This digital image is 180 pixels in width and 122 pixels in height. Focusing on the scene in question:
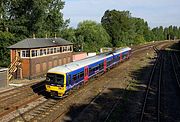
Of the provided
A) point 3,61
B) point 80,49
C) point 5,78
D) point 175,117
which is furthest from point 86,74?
point 80,49

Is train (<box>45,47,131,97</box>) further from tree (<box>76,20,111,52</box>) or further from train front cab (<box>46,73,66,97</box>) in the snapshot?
tree (<box>76,20,111,52</box>)

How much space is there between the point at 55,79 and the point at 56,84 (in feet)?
1.74

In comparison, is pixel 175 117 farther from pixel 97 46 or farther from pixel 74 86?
pixel 97 46

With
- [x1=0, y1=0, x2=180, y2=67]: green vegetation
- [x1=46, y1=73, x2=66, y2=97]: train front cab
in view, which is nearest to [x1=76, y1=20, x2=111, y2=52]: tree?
[x1=0, y1=0, x2=180, y2=67]: green vegetation

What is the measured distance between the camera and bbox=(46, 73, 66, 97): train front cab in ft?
87.0

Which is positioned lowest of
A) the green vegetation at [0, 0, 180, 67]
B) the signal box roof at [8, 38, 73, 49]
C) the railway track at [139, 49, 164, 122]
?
the railway track at [139, 49, 164, 122]

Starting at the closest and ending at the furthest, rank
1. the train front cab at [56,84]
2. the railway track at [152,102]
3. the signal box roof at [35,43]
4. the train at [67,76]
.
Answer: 1. the railway track at [152,102]
2. the train front cab at [56,84]
3. the train at [67,76]
4. the signal box roof at [35,43]

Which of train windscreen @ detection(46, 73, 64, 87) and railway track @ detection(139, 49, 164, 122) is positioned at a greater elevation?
train windscreen @ detection(46, 73, 64, 87)

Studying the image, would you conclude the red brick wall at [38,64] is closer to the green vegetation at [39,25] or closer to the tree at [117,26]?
the green vegetation at [39,25]

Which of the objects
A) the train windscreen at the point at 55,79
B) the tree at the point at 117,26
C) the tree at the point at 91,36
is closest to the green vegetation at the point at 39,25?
the tree at the point at 91,36

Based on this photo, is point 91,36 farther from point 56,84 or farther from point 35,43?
point 56,84

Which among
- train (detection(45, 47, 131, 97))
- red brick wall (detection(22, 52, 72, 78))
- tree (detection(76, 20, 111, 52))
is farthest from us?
tree (detection(76, 20, 111, 52))

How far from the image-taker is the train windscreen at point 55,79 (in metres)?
26.6

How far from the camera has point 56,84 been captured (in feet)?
87.8
